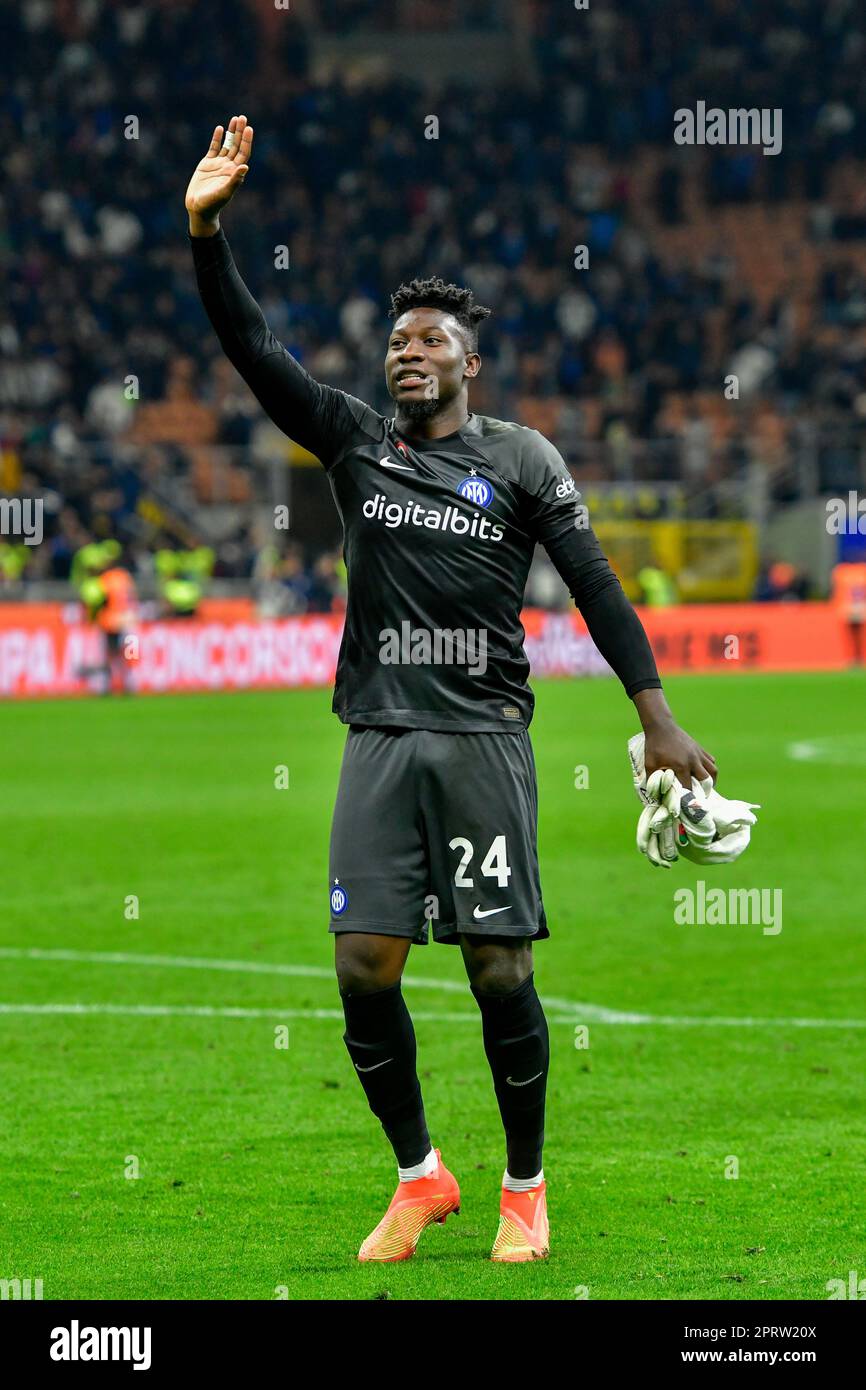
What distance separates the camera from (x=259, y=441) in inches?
1359

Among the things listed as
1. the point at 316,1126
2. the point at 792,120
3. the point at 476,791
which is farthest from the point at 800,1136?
the point at 792,120

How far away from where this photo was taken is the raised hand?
210 inches

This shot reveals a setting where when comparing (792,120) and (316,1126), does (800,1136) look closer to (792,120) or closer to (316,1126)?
(316,1126)

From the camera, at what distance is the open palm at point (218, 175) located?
17.5 feet

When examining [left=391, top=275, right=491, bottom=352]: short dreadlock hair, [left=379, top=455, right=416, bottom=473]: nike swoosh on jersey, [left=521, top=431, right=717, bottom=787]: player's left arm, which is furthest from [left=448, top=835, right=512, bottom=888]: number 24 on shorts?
[left=391, top=275, right=491, bottom=352]: short dreadlock hair

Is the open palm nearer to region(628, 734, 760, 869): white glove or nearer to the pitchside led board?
region(628, 734, 760, 869): white glove

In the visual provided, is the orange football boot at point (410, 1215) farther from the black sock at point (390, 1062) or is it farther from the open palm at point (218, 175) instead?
the open palm at point (218, 175)

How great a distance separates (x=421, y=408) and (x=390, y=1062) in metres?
1.65

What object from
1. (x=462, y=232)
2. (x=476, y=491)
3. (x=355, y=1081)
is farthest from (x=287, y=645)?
(x=476, y=491)

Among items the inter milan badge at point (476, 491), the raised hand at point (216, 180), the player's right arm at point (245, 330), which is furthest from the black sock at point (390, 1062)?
the raised hand at point (216, 180)

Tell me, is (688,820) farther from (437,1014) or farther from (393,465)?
(437,1014)

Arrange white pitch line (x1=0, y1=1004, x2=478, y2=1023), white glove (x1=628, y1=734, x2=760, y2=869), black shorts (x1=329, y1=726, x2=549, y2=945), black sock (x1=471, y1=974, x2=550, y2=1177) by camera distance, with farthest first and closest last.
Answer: white pitch line (x1=0, y1=1004, x2=478, y2=1023) < black sock (x1=471, y1=974, x2=550, y2=1177) < black shorts (x1=329, y1=726, x2=549, y2=945) < white glove (x1=628, y1=734, x2=760, y2=869)

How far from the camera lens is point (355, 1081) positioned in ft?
25.9
